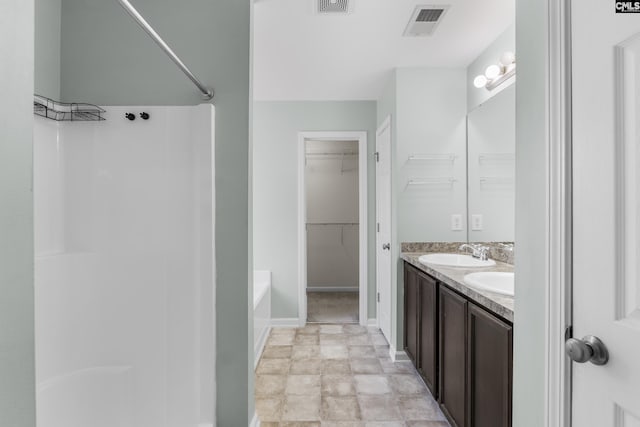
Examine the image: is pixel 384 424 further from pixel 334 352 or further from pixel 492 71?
pixel 492 71

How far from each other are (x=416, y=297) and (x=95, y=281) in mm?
1976

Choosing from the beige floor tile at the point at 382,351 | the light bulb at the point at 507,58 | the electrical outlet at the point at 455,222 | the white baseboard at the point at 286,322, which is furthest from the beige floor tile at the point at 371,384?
the light bulb at the point at 507,58

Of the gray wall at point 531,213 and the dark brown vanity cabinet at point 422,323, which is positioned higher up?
the gray wall at point 531,213

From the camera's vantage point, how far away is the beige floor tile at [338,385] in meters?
2.19

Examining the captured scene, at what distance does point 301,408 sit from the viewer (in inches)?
79.4

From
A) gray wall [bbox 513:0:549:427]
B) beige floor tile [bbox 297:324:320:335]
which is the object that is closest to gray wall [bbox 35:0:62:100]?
gray wall [bbox 513:0:549:427]

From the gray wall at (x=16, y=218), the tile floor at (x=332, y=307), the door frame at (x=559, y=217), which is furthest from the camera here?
the tile floor at (x=332, y=307)

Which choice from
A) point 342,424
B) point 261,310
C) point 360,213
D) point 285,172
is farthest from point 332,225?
point 342,424

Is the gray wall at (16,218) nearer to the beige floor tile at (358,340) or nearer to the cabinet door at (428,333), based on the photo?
the cabinet door at (428,333)

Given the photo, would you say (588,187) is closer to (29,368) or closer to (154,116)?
(29,368)

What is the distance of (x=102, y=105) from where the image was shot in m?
1.64

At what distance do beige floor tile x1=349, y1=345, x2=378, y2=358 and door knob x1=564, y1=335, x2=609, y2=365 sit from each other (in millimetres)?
2159

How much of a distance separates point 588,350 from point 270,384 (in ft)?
Answer: 6.76

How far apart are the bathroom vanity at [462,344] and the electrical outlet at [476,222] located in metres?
0.46
